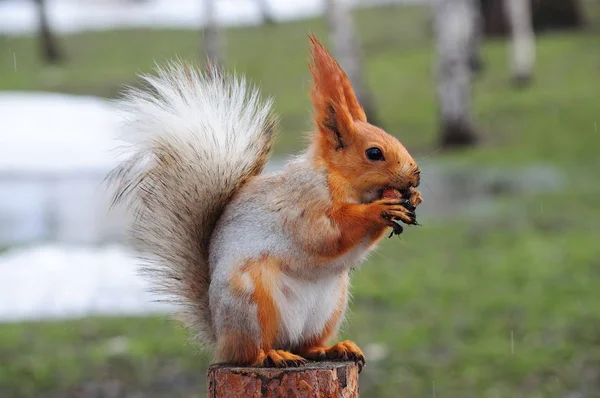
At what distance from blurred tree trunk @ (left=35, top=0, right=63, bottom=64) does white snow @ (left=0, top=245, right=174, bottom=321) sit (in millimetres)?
13040

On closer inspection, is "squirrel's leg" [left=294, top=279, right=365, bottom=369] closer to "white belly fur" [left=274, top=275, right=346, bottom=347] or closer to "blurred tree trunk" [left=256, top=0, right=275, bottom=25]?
"white belly fur" [left=274, top=275, right=346, bottom=347]

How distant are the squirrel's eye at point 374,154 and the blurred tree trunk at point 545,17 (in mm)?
17927

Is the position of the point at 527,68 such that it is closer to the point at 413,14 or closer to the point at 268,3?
the point at 413,14

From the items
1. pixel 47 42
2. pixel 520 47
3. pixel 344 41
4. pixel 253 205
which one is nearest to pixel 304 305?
pixel 253 205

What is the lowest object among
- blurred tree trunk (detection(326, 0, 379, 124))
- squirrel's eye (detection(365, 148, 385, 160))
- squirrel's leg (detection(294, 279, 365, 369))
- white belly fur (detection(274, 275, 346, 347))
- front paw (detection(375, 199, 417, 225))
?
squirrel's leg (detection(294, 279, 365, 369))

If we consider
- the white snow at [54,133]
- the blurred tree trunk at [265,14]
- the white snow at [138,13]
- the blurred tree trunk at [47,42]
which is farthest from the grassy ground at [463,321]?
the white snow at [138,13]

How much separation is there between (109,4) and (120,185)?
2588cm

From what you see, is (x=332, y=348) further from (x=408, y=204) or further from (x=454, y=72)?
(x=454, y=72)

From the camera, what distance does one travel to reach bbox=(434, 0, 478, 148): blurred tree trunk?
11.8 metres

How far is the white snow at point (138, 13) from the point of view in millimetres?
23297

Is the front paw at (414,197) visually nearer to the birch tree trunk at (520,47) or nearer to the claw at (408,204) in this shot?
the claw at (408,204)

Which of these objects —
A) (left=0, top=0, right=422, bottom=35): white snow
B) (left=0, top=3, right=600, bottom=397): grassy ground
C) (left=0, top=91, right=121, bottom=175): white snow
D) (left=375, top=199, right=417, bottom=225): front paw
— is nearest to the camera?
(left=375, top=199, right=417, bottom=225): front paw

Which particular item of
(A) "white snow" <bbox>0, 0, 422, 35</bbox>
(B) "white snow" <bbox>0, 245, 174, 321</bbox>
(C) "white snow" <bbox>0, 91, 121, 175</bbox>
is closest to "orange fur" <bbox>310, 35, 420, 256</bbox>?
(B) "white snow" <bbox>0, 245, 174, 321</bbox>

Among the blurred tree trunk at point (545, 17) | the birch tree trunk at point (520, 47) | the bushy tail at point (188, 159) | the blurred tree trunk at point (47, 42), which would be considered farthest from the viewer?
the blurred tree trunk at point (47, 42)
